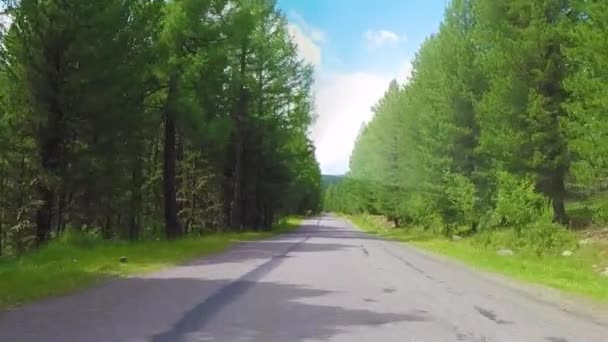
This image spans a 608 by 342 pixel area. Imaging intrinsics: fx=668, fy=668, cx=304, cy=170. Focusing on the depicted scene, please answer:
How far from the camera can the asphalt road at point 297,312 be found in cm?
776

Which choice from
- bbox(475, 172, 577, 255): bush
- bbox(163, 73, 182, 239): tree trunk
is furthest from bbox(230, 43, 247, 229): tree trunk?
bbox(475, 172, 577, 255): bush

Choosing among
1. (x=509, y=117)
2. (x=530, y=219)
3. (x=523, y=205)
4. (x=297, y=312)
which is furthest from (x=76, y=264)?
(x=509, y=117)

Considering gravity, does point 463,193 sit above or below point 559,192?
above

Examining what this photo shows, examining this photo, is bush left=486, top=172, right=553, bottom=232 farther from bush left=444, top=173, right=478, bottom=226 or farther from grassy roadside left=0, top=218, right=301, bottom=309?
grassy roadside left=0, top=218, right=301, bottom=309

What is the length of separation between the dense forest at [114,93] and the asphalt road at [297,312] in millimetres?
7424

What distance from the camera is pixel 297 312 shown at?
9555 millimetres

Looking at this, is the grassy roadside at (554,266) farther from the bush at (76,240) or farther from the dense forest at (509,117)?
the bush at (76,240)

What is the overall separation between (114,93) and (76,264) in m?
7.50

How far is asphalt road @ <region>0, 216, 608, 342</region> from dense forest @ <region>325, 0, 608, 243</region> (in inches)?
396

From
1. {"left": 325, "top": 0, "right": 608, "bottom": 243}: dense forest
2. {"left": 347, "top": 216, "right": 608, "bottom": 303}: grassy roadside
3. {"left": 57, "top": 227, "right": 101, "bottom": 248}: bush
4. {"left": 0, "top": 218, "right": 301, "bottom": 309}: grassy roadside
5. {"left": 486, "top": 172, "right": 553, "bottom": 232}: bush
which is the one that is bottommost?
{"left": 347, "top": 216, "right": 608, "bottom": 303}: grassy roadside

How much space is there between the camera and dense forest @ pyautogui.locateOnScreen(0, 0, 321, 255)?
69.4 feet

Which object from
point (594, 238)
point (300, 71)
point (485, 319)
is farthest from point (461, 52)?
point (485, 319)

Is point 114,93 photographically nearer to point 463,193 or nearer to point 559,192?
point 463,193

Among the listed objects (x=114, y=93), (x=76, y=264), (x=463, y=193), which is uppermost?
(x=114, y=93)
